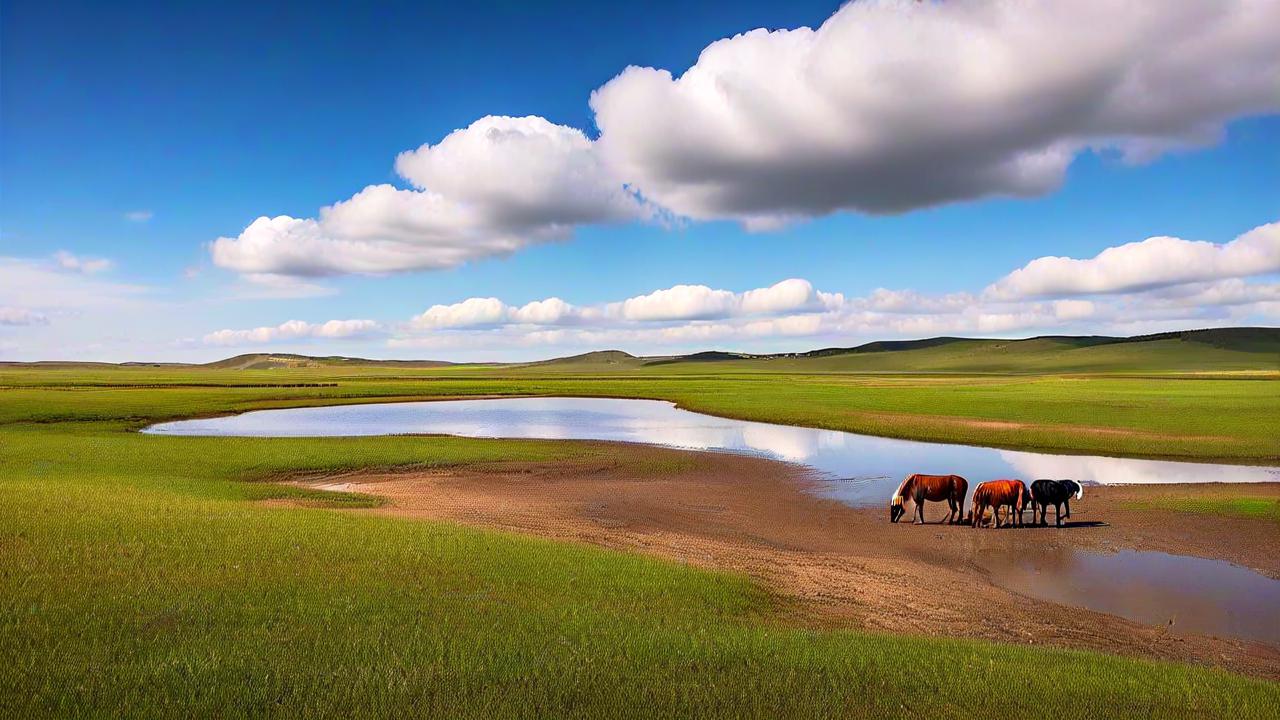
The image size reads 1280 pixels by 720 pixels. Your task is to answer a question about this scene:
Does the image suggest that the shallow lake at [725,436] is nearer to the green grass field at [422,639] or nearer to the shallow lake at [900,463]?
the shallow lake at [900,463]

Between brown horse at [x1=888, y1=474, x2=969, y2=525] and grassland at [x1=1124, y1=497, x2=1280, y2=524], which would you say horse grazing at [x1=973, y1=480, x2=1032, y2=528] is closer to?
brown horse at [x1=888, y1=474, x2=969, y2=525]

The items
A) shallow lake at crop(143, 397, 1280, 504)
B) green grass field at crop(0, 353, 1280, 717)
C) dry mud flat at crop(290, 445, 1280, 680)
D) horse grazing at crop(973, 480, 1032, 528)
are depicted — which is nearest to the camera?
green grass field at crop(0, 353, 1280, 717)

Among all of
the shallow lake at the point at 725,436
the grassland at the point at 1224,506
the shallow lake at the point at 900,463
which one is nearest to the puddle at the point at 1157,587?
the shallow lake at the point at 900,463

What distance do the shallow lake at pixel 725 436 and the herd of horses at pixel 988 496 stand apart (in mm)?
3964

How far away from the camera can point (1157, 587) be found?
1797cm

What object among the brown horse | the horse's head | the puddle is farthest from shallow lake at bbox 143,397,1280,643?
the horse's head

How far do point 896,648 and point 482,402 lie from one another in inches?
3608

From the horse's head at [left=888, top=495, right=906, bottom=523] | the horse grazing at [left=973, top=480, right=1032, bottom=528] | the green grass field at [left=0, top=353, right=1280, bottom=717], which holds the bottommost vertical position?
the horse's head at [left=888, top=495, right=906, bottom=523]

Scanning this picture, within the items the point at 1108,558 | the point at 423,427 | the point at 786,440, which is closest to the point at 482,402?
the point at 423,427

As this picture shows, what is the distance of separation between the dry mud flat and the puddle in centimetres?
69

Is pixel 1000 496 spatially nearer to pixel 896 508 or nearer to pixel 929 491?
pixel 929 491

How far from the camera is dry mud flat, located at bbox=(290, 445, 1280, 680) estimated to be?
14273 mm

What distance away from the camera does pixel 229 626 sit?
1018 centimetres

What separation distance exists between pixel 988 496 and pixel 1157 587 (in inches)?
268
